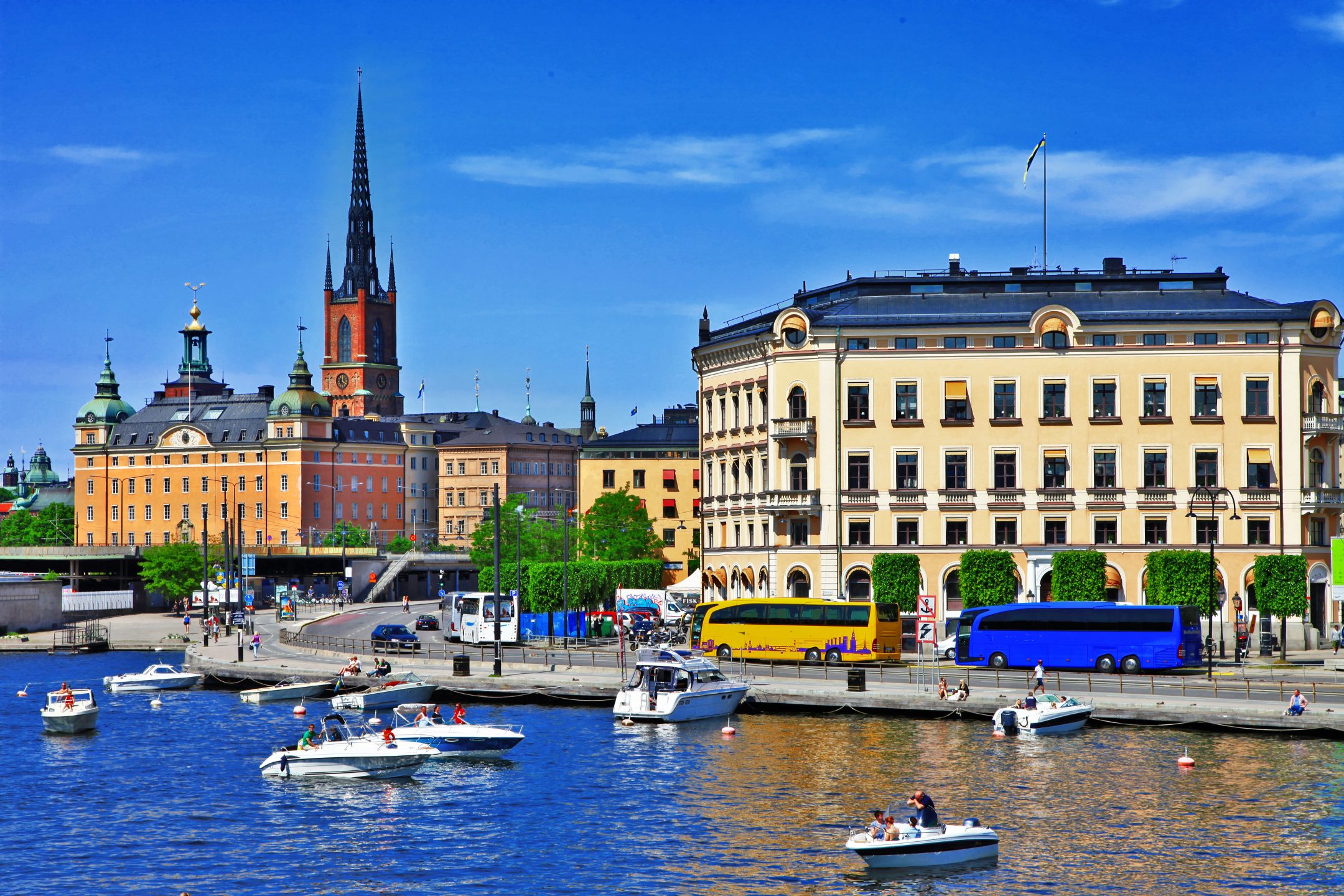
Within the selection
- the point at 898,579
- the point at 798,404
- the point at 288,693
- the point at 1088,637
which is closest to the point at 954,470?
the point at 898,579

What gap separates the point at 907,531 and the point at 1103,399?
13829 millimetres

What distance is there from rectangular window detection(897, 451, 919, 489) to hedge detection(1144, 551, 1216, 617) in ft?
49.9

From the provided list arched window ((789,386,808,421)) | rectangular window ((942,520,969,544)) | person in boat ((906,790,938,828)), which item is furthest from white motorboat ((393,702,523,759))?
rectangular window ((942,520,969,544))

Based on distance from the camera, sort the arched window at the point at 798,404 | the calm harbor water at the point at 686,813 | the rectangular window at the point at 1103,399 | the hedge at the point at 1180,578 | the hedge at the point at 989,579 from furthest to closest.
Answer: the arched window at the point at 798,404, the rectangular window at the point at 1103,399, the hedge at the point at 989,579, the hedge at the point at 1180,578, the calm harbor water at the point at 686,813

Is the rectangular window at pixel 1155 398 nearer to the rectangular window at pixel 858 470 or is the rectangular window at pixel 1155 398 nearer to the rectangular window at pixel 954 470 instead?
the rectangular window at pixel 954 470

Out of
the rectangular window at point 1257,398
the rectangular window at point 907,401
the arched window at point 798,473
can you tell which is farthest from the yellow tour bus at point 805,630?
the rectangular window at point 1257,398

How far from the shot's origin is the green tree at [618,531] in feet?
522

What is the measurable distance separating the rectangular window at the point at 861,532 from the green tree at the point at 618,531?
185 ft

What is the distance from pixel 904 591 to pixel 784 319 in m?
17.8

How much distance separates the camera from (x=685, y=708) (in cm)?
6962

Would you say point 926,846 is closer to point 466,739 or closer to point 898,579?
point 466,739

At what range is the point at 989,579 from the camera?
93.7m

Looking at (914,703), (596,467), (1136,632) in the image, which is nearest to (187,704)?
(914,703)

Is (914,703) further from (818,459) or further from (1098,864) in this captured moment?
(818,459)
